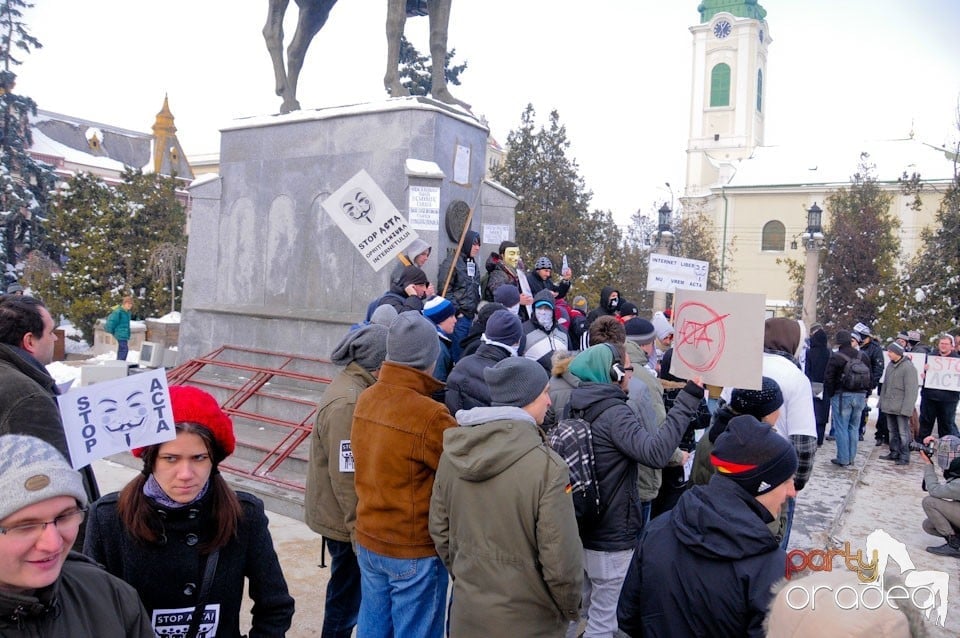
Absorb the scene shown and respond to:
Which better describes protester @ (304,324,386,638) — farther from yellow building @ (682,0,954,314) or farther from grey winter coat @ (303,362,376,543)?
yellow building @ (682,0,954,314)

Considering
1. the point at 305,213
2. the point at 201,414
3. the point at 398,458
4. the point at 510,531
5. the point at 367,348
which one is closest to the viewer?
the point at 201,414

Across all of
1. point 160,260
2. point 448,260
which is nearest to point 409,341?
point 448,260

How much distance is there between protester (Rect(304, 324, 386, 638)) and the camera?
3.94 metres

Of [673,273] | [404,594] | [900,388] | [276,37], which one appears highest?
[276,37]

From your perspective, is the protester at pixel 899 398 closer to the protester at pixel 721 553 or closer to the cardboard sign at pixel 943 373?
the cardboard sign at pixel 943 373

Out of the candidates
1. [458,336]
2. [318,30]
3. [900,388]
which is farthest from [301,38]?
[900,388]

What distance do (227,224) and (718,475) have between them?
869cm

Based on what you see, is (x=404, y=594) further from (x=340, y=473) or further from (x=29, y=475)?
(x=29, y=475)

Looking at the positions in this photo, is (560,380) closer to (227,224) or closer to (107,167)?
(227,224)

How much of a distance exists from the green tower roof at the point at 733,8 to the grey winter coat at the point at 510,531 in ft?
268

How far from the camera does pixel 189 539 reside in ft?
8.02

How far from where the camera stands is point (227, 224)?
Result: 10.0 m

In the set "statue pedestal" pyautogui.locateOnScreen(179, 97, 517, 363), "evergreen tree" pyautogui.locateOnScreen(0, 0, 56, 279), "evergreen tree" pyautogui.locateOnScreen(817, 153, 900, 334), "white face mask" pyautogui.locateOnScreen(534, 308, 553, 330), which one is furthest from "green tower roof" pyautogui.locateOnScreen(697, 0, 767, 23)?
"white face mask" pyautogui.locateOnScreen(534, 308, 553, 330)

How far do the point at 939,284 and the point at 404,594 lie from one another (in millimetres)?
21148
